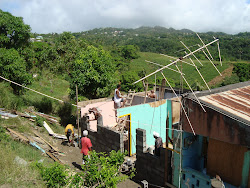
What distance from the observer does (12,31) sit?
14539 mm

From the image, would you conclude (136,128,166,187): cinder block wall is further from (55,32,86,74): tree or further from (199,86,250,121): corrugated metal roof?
(55,32,86,74): tree

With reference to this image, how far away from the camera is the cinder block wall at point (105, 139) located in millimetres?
9258

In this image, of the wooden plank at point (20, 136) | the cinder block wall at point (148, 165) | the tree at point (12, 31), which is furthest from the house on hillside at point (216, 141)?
the tree at point (12, 31)

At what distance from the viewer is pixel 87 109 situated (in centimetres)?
1198

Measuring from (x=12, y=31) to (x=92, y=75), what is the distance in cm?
624

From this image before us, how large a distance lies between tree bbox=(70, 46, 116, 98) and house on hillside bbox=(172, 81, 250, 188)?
8.88m

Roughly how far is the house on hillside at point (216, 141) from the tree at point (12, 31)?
513 inches

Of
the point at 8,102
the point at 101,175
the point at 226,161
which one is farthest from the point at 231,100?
the point at 8,102

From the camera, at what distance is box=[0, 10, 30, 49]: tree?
46.3 ft

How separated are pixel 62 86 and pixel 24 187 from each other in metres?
24.8

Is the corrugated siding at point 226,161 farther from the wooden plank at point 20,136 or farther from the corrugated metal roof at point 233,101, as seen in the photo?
the wooden plank at point 20,136

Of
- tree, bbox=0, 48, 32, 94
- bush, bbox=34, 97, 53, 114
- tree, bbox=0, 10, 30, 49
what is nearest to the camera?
tree, bbox=0, 48, 32, 94

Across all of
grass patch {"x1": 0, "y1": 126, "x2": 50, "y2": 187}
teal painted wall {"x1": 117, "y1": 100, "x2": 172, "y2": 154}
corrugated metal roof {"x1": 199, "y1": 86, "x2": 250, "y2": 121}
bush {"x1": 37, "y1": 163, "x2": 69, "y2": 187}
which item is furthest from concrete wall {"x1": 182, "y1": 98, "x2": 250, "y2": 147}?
grass patch {"x1": 0, "y1": 126, "x2": 50, "y2": 187}

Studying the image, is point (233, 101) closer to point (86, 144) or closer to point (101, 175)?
point (101, 175)
